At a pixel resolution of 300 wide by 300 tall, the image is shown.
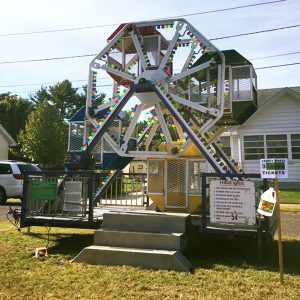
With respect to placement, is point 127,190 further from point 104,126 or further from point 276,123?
point 276,123

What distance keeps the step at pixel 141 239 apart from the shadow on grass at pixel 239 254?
1.75ft

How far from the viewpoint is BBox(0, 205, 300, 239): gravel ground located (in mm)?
9741

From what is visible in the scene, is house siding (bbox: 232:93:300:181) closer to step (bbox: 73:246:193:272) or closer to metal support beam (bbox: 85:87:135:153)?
metal support beam (bbox: 85:87:135:153)

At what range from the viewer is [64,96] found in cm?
7181

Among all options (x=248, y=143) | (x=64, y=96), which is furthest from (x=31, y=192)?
(x=64, y=96)

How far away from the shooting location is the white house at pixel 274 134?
2127cm

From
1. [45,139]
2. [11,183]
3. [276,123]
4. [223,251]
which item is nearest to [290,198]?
[276,123]

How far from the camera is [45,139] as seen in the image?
40750 millimetres

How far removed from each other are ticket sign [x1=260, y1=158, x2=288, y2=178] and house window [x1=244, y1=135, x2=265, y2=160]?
16424 millimetres

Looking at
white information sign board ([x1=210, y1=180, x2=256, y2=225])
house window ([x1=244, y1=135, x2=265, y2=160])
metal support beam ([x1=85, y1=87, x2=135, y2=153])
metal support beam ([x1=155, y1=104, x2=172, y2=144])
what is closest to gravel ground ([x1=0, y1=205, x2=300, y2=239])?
white information sign board ([x1=210, y1=180, x2=256, y2=225])

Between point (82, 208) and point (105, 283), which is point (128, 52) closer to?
point (82, 208)

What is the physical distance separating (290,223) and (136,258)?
6.73 metres


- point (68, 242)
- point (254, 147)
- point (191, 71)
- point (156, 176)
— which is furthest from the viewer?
point (254, 147)

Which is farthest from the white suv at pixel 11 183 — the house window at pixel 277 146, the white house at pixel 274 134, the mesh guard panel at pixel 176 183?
the house window at pixel 277 146
